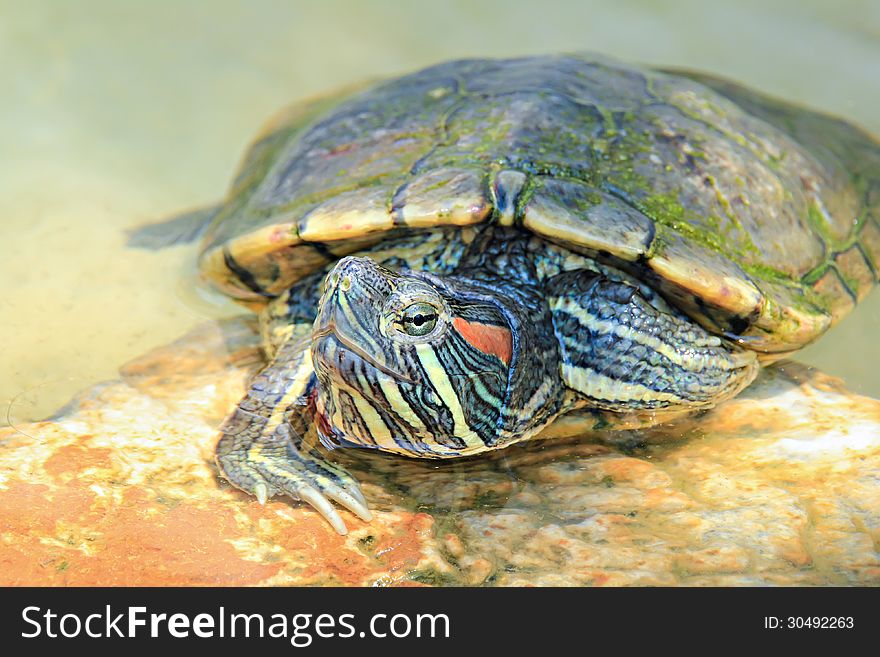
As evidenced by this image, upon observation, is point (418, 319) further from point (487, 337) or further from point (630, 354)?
point (630, 354)

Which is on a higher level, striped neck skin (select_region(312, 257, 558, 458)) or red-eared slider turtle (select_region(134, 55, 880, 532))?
red-eared slider turtle (select_region(134, 55, 880, 532))

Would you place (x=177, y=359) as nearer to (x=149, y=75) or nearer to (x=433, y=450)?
(x=433, y=450)

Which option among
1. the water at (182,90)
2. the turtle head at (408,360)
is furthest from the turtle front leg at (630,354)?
the water at (182,90)

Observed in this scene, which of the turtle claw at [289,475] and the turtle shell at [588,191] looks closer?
the turtle claw at [289,475]

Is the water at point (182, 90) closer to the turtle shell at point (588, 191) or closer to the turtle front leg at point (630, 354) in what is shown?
the turtle shell at point (588, 191)

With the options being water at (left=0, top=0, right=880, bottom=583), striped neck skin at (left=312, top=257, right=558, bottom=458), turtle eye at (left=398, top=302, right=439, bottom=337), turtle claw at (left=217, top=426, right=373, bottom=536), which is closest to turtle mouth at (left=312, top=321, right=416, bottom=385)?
striped neck skin at (left=312, top=257, right=558, bottom=458)

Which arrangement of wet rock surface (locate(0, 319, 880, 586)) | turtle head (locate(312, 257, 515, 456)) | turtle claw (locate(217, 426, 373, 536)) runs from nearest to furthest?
wet rock surface (locate(0, 319, 880, 586))
turtle head (locate(312, 257, 515, 456))
turtle claw (locate(217, 426, 373, 536))

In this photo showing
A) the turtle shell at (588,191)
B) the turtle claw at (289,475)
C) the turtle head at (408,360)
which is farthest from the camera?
the turtle shell at (588,191)

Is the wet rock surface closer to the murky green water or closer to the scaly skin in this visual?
the scaly skin
